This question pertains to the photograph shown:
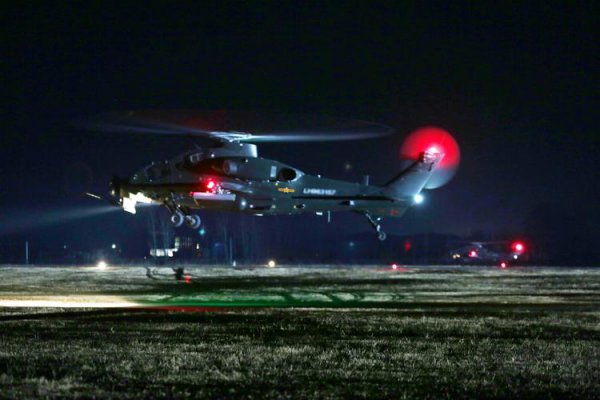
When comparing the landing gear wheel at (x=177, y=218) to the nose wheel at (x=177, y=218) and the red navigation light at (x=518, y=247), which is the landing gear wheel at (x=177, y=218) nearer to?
the nose wheel at (x=177, y=218)

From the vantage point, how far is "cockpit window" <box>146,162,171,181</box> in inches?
1539

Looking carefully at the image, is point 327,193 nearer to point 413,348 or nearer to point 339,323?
point 339,323

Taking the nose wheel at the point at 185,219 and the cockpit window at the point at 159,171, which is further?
the nose wheel at the point at 185,219

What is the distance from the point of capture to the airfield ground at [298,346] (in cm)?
1305

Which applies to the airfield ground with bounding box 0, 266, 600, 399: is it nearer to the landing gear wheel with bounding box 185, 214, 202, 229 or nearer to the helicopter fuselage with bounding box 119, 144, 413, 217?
the landing gear wheel with bounding box 185, 214, 202, 229

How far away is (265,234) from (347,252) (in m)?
14.1

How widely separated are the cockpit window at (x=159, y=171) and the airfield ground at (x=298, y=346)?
7668mm

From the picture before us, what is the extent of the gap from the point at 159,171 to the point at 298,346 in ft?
74.8

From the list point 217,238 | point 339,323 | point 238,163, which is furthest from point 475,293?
point 217,238

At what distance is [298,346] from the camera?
17.7 meters

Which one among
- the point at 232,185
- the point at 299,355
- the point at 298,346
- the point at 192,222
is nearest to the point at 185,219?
the point at 192,222

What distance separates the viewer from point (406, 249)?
145 meters

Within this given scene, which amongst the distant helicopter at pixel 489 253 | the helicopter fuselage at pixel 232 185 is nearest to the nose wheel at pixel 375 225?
the helicopter fuselage at pixel 232 185

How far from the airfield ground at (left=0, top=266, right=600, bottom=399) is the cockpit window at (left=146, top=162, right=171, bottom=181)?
7.67m
